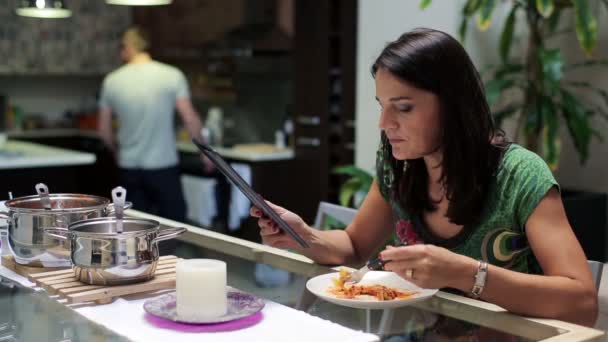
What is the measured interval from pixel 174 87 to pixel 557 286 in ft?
12.4

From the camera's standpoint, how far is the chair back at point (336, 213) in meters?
2.40

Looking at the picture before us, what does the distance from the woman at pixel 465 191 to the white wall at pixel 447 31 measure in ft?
5.81

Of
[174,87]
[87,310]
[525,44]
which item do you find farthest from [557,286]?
[174,87]

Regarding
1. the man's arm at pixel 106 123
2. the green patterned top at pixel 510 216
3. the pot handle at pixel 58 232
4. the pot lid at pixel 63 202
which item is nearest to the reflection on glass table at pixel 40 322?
the pot handle at pixel 58 232

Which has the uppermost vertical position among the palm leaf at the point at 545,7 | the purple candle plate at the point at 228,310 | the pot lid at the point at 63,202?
the palm leaf at the point at 545,7

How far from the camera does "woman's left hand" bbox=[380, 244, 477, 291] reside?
1367 millimetres

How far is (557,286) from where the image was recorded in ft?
4.81

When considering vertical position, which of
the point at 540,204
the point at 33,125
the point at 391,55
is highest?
the point at 391,55

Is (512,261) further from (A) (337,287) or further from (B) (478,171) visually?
(A) (337,287)

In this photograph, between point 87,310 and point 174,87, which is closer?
point 87,310

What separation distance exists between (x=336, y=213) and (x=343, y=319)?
114 centimetres

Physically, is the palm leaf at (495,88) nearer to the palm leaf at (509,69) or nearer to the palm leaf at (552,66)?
the palm leaf at (509,69)

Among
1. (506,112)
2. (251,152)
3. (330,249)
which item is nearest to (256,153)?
(251,152)

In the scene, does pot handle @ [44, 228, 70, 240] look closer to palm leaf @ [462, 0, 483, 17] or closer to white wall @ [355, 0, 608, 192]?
white wall @ [355, 0, 608, 192]
